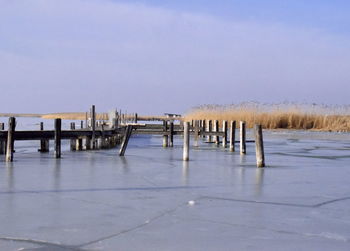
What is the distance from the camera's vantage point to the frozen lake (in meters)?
5.29

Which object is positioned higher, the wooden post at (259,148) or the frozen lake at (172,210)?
the wooden post at (259,148)

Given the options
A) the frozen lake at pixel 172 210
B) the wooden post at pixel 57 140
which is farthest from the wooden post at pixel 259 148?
the wooden post at pixel 57 140

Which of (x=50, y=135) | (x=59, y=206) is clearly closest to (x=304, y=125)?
(x=50, y=135)

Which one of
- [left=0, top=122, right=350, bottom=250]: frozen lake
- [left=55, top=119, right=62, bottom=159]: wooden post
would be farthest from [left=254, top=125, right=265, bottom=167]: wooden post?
[left=55, top=119, right=62, bottom=159]: wooden post

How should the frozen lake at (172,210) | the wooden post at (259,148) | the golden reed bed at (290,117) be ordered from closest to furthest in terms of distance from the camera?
the frozen lake at (172,210), the wooden post at (259,148), the golden reed bed at (290,117)

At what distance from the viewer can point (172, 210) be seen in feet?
23.0

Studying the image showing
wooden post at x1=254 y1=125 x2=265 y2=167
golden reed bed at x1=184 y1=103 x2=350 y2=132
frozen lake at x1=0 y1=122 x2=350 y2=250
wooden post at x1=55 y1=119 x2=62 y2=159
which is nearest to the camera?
frozen lake at x1=0 y1=122 x2=350 y2=250

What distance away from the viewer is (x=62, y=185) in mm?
9398

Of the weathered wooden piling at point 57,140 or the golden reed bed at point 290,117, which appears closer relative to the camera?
the weathered wooden piling at point 57,140

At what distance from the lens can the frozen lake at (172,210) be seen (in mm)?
5289

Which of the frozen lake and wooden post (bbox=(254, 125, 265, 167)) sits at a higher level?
wooden post (bbox=(254, 125, 265, 167))

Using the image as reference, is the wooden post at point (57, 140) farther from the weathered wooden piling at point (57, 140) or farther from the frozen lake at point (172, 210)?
the frozen lake at point (172, 210)

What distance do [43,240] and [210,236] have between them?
1.71 metres

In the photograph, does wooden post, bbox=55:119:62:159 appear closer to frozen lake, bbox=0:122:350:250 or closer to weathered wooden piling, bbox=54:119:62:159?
weathered wooden piling, bbox=54:119:62:159
